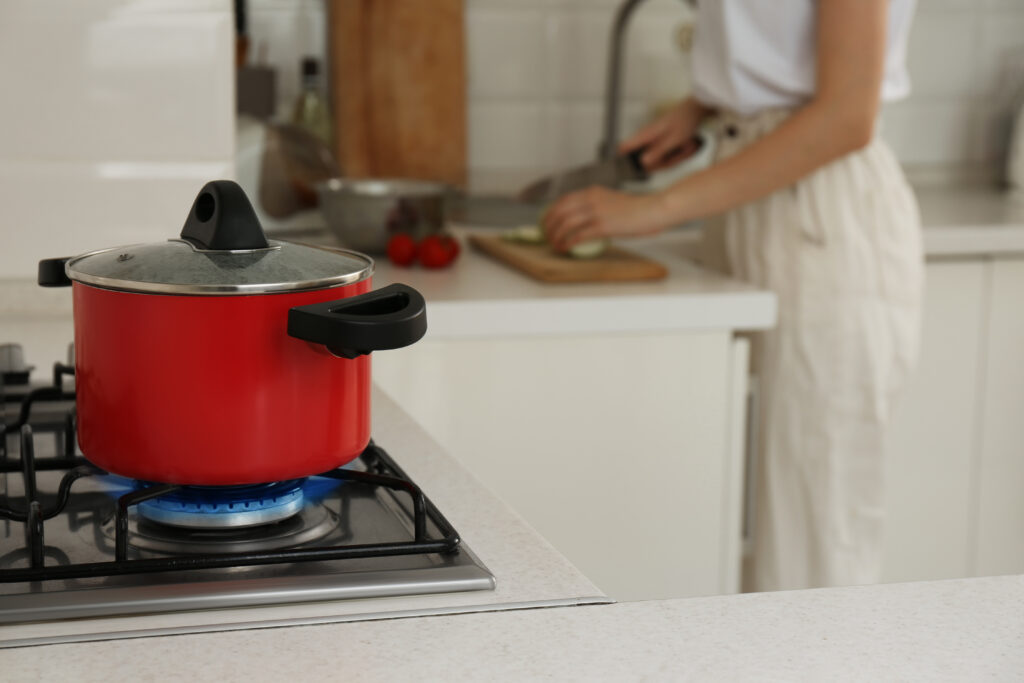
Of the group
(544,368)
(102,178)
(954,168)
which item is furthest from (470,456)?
(954,168)

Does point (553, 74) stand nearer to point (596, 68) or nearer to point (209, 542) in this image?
point (596, 68)

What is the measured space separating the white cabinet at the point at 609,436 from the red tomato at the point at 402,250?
0.23 metres

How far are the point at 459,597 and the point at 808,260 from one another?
47.5 inches

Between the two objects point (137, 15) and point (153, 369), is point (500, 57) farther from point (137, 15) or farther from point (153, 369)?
point (153, 369)

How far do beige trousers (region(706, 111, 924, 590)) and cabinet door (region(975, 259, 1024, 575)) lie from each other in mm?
368

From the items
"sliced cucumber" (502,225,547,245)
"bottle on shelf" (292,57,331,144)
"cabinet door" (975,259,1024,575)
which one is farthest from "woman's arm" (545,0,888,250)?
"bottle on shelf" (292,57,331,144)

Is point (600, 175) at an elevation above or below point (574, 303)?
above

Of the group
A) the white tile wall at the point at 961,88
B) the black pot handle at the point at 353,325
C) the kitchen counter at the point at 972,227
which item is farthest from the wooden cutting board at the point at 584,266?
the white tile wall at the point at 961,88

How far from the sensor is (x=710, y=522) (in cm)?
168

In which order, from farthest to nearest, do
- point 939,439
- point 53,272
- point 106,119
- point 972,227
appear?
point 939,439, point 972,227, point 106,119, point 53,272

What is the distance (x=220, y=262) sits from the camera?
656 mm

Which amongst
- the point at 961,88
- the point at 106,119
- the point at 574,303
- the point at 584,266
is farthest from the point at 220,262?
the point at 961,88

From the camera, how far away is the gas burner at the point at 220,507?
2.20 ft

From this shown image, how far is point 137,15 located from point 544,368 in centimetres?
64
